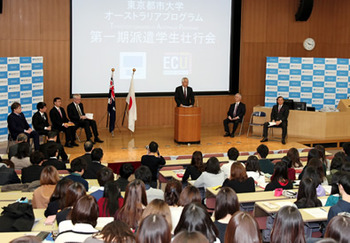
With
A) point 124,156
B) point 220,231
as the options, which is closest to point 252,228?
point 220,231

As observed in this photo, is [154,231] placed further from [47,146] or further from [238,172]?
[47,146]

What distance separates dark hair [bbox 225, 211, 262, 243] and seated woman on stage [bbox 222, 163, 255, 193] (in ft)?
9.48

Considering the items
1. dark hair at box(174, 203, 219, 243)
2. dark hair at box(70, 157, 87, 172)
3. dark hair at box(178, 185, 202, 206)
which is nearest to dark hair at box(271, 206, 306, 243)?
dark hair at box(174, 203, 219, 243)

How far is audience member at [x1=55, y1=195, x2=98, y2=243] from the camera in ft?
12.2

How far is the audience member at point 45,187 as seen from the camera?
5.49 meters

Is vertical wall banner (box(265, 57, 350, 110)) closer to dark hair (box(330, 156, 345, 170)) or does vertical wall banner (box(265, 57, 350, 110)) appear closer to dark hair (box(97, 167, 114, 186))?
dark hair (box(330, 156, 345, 170))

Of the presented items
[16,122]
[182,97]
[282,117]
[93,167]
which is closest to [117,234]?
[93,167]

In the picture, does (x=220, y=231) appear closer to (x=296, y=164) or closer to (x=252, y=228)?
(x=252, y=228)

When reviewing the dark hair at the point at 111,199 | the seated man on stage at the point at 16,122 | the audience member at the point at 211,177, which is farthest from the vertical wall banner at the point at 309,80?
the dark hair at the point at 111,199

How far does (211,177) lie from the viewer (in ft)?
21.9

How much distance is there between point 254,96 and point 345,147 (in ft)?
20.2

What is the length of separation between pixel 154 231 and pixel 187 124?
831 cm

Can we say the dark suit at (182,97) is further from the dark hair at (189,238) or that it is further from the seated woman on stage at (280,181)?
the dark hair at (189,238)

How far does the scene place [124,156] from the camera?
10148mm
